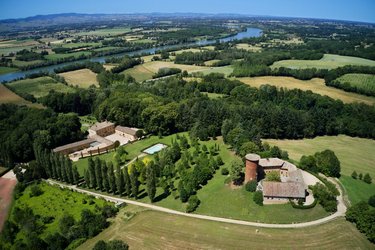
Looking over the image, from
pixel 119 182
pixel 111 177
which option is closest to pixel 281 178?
pixel 119 182

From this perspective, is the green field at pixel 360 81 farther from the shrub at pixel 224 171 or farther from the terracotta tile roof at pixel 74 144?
the terracotta tile roof at pixel 74 144

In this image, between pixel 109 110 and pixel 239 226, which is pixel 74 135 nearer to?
pixel 109 110

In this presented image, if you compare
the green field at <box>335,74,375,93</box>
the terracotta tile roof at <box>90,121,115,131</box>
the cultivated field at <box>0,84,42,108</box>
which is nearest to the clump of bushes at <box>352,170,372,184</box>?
the terracotta tile roof at <box>90,121,115,131</box>

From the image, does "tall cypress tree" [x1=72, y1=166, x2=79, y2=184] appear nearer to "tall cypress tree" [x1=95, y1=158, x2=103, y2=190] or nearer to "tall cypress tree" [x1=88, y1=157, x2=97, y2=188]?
"tall cypress tree" [x1=88, y1=157, x2=97, y2=188]

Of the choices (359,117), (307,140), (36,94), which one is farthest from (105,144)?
(359,117)

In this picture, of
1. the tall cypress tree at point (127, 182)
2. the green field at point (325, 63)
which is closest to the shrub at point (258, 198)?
the tall cypress tree at point (127, 182)

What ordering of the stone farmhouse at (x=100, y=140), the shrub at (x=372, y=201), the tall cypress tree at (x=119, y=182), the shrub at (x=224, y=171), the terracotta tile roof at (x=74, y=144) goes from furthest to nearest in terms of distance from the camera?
the stone farmhouse at (x=100, y=140) < the terracotta tile roof at (x=74, y=144) < the shrub at (x=224, y=171) < the tall cypress tree at (x=119, y=182) < the shrub at (x=372, y=201)

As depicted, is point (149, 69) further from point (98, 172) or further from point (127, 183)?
point (127, 183)

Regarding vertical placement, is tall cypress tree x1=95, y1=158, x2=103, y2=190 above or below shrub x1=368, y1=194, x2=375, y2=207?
above
